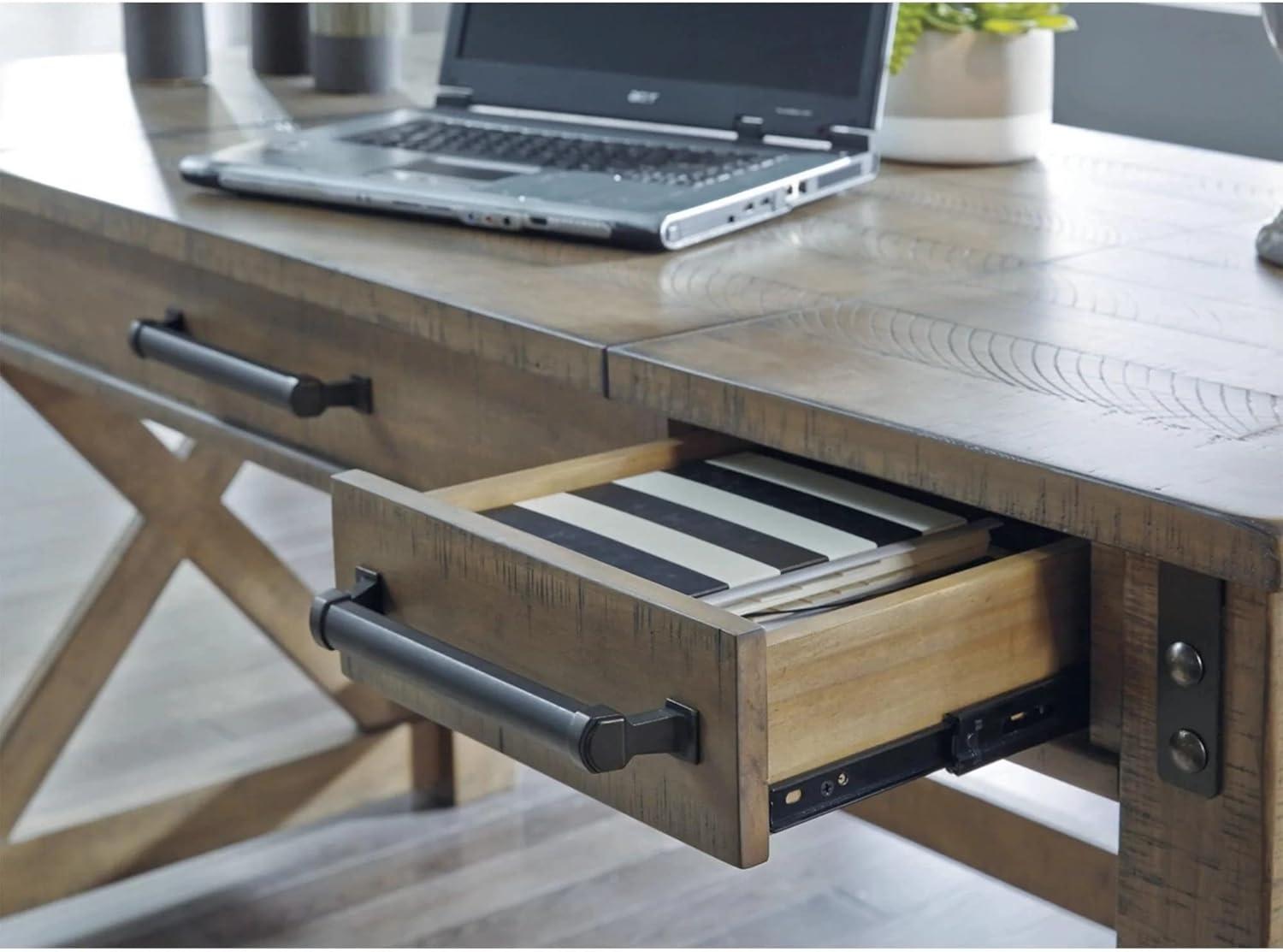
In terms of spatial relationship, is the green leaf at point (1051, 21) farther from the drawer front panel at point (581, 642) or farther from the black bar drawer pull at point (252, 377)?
the drawer front panel at point (581, 642)

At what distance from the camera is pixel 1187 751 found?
28.0 inches

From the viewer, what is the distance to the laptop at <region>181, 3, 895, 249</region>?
1097 millimetres

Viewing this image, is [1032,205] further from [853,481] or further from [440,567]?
[440,567]

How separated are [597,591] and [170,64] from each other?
1.12 meters

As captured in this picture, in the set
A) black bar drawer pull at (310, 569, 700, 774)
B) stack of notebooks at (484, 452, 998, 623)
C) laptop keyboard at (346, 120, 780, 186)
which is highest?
laptop keyboard at (346, 120, 780, 186)

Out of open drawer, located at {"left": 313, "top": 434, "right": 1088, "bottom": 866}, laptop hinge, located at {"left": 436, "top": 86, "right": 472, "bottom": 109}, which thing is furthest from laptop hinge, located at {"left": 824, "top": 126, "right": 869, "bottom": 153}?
open drawer, located at {"left": 313, "top": 434, "right": 1088, "bottom": 866}

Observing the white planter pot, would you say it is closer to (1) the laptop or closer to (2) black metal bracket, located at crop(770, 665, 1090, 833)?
(1) the laptop

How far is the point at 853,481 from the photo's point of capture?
2.81ft

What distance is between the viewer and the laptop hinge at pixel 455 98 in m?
1.42

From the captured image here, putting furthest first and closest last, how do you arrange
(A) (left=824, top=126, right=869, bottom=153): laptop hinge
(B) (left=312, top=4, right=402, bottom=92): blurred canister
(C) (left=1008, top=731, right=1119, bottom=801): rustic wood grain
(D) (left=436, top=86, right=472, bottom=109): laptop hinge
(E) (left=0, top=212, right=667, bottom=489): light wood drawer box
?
(B) (left=312, top=4, right=402, bottom=92): blurred canister → (D) (left=436, top=86, right=472, bottom=109): laptop hinge → (A) (left=824, top=126, right=869, bottom=153): laptop hinge → (E) (left=0, top=212, right=667, bottom=489): light wood drawer box → (C) (left=1008, top=731, right=1119, bottom=801): rustic wood grain

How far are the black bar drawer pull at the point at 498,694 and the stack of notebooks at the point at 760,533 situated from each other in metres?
0.07

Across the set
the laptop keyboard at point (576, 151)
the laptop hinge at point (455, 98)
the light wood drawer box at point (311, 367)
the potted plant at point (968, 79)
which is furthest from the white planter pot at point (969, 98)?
the light wood drawer box at point (311, 367)

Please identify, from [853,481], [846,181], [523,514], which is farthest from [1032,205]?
[523,514]

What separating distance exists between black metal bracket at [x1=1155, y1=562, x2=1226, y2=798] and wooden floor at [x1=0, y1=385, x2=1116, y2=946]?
0.98 metres
